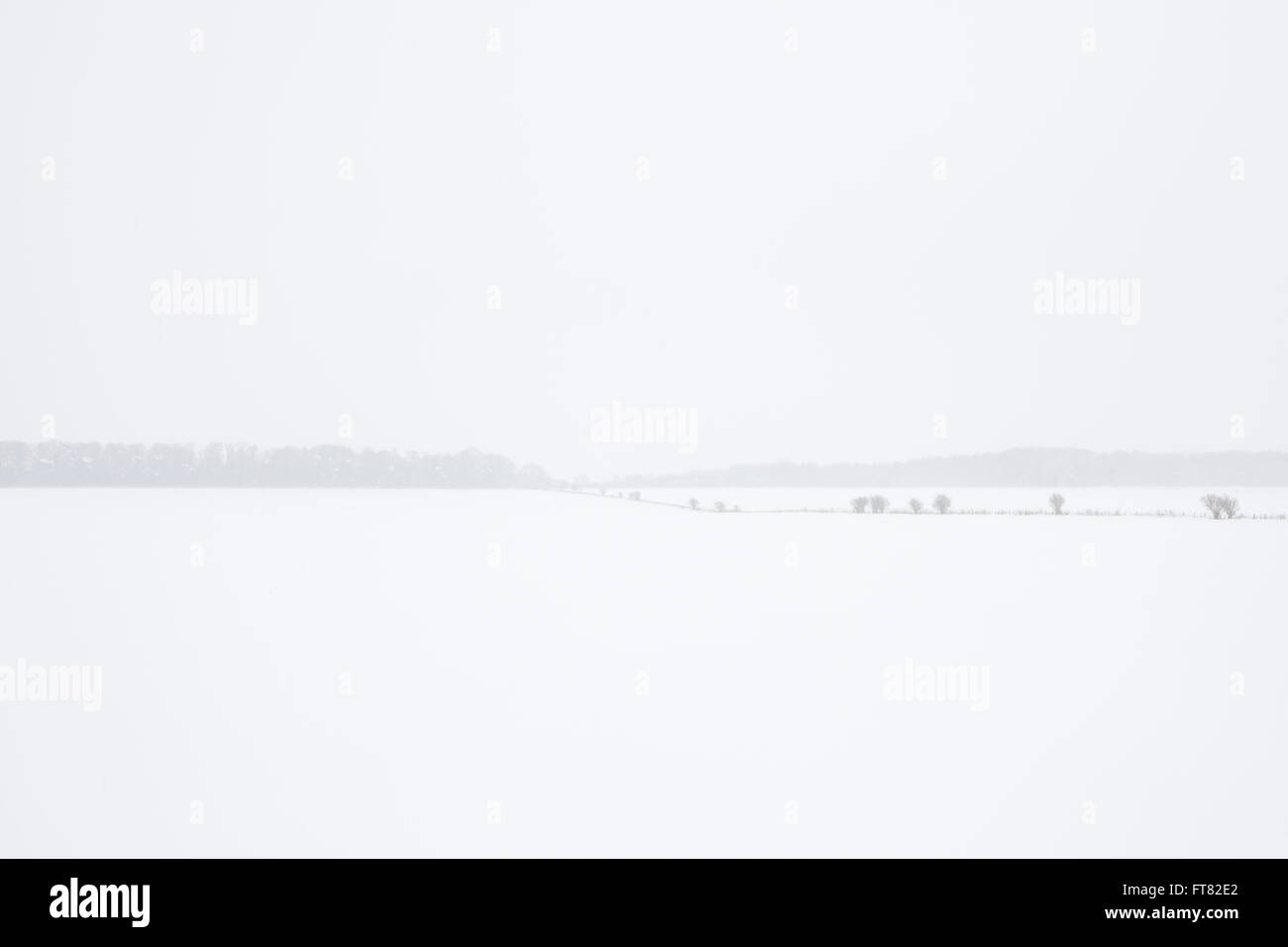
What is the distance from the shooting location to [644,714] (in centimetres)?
1157

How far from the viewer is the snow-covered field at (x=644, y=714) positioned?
862cm

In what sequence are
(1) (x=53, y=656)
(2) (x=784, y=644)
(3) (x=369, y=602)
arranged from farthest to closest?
(3) (x=369, y=602), (2) (x=784, y=644), (1) (x=53, y=656)

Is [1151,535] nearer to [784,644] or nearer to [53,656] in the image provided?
[784,644]

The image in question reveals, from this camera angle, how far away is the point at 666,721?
11.3 meters

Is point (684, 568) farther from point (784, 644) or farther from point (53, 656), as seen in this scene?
point (53, 656)

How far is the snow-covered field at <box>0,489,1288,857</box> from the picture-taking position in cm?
862

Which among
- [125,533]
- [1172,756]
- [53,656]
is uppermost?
[125,533]

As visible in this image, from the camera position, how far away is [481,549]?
95.3 ft

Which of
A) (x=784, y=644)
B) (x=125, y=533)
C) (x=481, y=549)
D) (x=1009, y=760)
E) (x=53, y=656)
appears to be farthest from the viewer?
(x=125, y=533)

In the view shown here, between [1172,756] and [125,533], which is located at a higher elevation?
[125,533]

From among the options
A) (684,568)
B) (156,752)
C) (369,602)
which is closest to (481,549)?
(684,568)

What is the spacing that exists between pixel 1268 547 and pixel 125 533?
41686mm

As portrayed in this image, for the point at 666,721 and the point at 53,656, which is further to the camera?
the point at 53,656

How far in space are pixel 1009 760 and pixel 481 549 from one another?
70.1 feet
